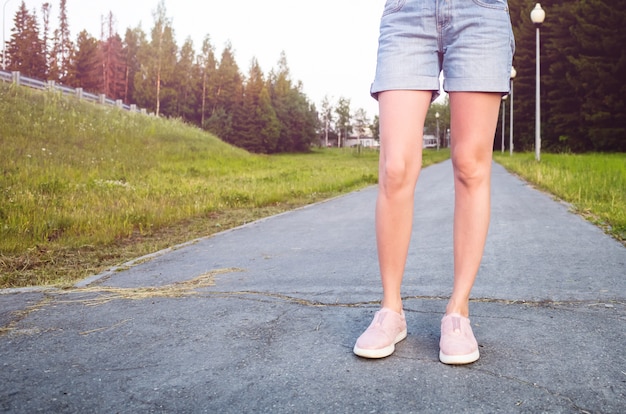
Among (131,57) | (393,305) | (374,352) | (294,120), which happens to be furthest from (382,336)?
(131,57)

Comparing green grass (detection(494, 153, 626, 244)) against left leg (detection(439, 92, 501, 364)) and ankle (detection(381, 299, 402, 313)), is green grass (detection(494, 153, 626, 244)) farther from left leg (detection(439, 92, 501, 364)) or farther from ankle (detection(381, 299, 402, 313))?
ankle (detection(381, 299, 402, 313))

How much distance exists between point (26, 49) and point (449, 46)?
68.9 metres

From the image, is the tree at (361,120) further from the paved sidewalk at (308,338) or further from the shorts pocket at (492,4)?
the shorts pocket at (492,4)

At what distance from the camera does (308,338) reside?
88.5 inches

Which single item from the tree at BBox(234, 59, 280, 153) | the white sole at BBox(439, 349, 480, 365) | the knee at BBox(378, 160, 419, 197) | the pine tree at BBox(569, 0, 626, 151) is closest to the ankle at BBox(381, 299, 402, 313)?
the white sole at BBox(439, 349, 480, 365)

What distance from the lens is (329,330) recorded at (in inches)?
92.7

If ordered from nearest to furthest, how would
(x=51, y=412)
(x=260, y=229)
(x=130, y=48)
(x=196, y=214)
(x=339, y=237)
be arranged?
1. (x=51, y=412)
2. (x=339, y=237)
3. (x=260, y=229)
4. (x=196, y=214)
5. (x=130, y=48)

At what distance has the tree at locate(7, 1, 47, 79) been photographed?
203 feet


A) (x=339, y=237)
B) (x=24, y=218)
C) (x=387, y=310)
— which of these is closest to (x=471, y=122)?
(x=387, y=310)

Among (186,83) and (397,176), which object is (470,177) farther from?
(186,83)

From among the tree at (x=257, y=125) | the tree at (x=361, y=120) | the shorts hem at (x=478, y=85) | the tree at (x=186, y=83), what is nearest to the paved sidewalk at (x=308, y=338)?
the shorts hem at (x=478, y=85)

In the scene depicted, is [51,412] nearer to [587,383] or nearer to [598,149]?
[587,383]

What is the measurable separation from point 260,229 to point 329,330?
3.79 m

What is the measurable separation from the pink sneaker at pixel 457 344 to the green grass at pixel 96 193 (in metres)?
2.37
